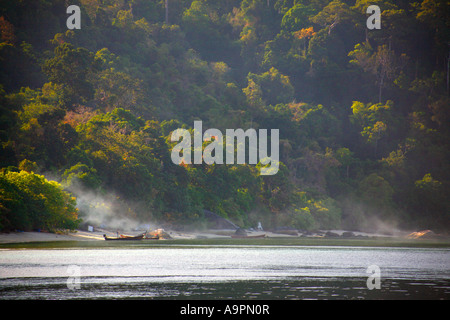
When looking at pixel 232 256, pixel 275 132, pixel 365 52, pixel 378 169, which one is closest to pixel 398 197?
pixel 378 169

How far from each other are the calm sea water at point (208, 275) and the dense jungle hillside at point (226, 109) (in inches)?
709

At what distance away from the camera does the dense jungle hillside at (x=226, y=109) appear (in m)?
82.9

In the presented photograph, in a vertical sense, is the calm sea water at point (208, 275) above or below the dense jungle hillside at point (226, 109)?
below

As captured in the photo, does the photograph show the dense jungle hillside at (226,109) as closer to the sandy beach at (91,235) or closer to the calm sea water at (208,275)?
the sandy beach at (91,235)

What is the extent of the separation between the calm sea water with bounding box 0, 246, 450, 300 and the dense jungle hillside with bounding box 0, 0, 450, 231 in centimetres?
1800

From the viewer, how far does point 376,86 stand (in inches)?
6427

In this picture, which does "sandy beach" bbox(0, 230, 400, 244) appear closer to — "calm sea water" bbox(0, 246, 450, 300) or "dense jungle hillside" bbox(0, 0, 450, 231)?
"dense jungle hillside" bbox(0, 0, 450, 231)

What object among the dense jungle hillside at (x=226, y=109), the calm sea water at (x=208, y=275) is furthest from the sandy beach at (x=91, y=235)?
the calm sea water at (x=208, y=275)

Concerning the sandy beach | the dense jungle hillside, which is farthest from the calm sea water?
the dense jungle hillside

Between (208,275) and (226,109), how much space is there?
95.5 m

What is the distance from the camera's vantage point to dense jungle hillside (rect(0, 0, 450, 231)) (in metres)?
82.9
